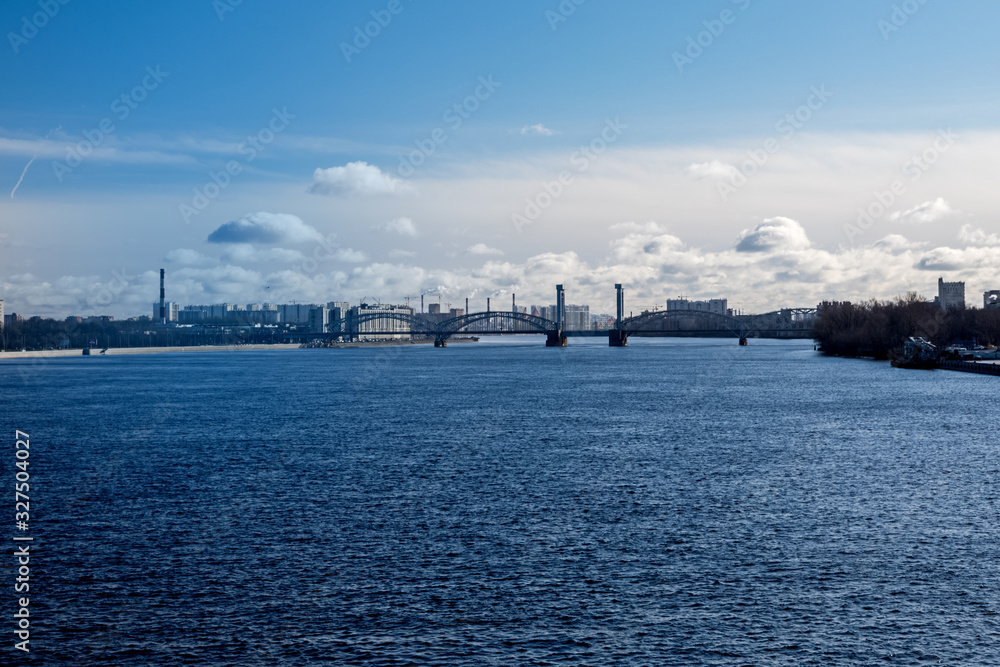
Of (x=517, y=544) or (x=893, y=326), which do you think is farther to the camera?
(x=893, y=326)

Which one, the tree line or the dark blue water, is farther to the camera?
the tree line

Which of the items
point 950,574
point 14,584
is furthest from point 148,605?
point 950,574

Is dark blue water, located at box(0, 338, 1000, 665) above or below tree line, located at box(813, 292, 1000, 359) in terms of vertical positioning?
below

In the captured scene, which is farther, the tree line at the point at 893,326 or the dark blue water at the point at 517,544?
the tree line at the point at 893,326

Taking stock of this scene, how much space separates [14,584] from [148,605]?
268 centimetres

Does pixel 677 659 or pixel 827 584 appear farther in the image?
pixel 827 584

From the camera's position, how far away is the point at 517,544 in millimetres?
17562

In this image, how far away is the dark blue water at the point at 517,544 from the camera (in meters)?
12.5

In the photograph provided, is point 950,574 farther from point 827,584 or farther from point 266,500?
point 266,500

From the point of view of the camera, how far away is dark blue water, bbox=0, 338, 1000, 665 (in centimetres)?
1245

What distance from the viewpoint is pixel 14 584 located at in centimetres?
1491

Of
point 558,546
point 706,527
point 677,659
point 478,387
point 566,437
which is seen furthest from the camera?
point 478,387

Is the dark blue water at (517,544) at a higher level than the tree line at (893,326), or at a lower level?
lower

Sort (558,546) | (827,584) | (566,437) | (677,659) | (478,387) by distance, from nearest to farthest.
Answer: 1. (677,659)
2. (827,584)
3. (558,546)
4. (566,437)
5. (478,387)
